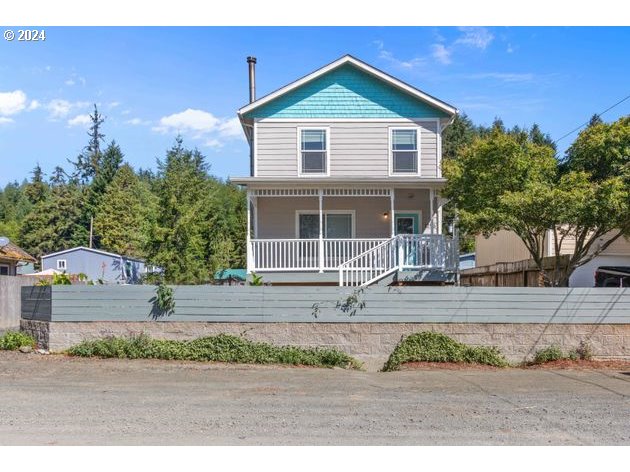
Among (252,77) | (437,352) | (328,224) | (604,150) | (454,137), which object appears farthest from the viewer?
(454,137)

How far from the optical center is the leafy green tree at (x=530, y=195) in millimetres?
11547

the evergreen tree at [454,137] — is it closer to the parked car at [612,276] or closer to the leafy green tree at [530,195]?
the parked car at [612,276]

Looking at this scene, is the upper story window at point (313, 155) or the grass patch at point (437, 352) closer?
the grass patch at point (437, 352)

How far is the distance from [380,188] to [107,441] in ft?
39.1

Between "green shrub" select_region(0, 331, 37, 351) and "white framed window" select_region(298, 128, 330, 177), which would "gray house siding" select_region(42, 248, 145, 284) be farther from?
"green shrub" select_region(0, 331, 37, 351)

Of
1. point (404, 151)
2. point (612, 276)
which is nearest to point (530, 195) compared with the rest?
point (612, 276)

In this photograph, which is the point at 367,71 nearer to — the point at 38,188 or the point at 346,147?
the point at 346,147

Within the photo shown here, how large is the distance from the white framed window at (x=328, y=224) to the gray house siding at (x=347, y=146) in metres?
1.39

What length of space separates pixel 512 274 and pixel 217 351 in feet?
38.1

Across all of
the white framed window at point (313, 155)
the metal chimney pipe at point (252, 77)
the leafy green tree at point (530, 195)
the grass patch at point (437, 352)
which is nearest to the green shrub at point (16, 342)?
the grass patch at point (437, 352)

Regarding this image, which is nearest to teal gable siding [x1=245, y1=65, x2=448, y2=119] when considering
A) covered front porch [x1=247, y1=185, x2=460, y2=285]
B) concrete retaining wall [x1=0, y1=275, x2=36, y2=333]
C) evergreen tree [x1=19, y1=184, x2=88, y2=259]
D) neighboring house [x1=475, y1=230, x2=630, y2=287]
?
covered front porch [x1=247, y1=185, x2=460, y2=285]

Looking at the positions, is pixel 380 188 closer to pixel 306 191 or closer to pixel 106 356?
pixel 306 191

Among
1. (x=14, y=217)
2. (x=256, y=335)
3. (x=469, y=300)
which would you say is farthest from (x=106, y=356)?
(x=14, y=217)

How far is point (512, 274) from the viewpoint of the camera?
18.6 m
